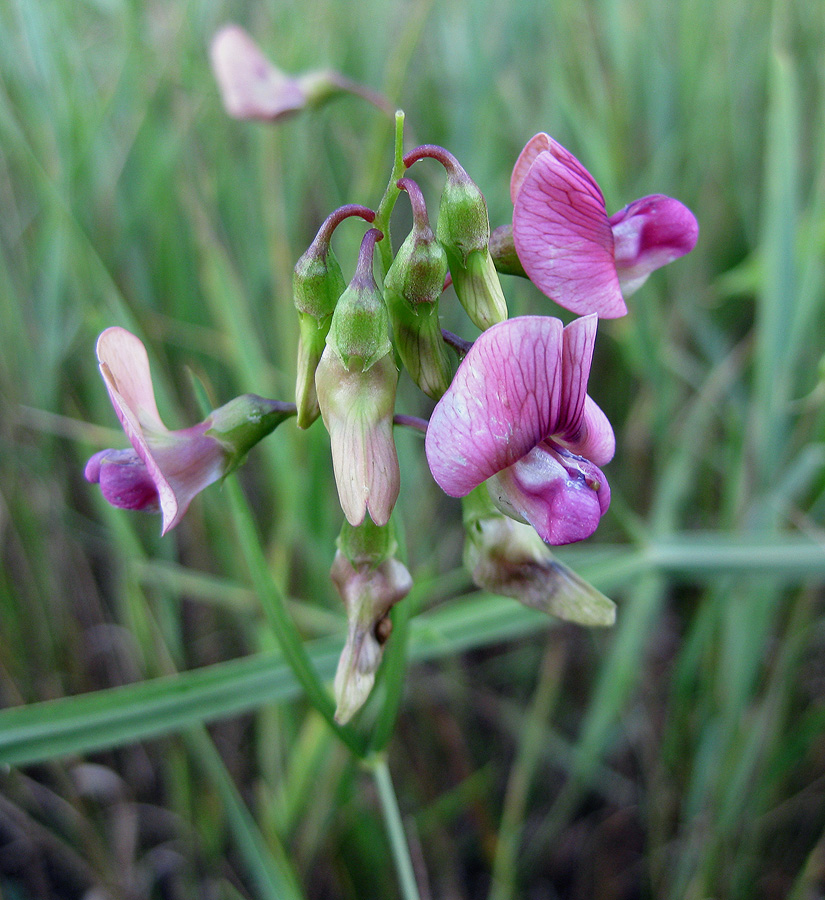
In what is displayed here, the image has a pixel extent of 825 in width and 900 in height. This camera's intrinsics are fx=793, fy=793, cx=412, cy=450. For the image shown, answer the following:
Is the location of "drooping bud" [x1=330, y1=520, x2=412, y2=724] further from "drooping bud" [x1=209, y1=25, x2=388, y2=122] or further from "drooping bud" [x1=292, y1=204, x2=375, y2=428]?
"drooping bud" [x1=209, y1=25, x2=388, y2=122]

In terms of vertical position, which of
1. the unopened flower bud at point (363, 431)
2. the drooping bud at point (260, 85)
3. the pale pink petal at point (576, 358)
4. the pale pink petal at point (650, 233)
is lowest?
the unopened flower bud at point (363, 431)

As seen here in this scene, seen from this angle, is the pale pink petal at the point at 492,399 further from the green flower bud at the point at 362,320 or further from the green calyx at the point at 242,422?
the green calyx at the point at 242,422

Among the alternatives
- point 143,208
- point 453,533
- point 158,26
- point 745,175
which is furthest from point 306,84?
point 745,175

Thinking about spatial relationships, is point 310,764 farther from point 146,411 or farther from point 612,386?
point 612,386

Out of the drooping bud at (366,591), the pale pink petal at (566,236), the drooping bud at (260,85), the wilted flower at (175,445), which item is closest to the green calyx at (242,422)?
the wilted flower at (175,445)

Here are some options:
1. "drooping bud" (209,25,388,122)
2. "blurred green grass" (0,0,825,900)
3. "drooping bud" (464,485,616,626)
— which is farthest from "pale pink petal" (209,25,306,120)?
"drooping bud" (464,485,616,626)

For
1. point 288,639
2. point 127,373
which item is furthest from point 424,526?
point 127,373

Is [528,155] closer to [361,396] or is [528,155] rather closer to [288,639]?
[361,396]
